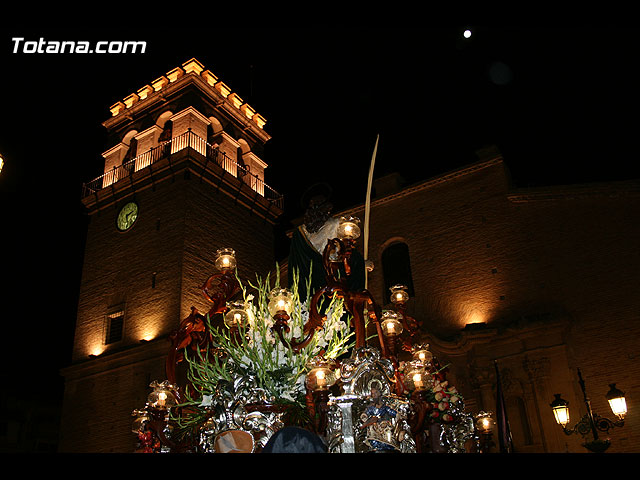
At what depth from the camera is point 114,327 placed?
2162 cm

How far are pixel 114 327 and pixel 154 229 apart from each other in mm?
3916

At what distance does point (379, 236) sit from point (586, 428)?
31.6 ft

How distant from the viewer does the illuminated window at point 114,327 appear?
2130cm

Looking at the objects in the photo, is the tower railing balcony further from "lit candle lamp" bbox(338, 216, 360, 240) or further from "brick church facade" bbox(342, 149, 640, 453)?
"lit candle lamp" bbox(338, 216, 360, 240)

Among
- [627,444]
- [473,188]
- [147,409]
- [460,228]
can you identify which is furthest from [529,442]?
[147,409]

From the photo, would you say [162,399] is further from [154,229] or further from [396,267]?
[154,229]

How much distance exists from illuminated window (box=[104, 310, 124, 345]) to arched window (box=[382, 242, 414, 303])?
974 centimetres

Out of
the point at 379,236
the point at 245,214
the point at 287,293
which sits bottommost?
the point at 287,293

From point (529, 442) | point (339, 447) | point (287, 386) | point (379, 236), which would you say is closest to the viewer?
point (339, 447)

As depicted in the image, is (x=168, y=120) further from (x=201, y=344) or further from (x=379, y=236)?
(x=201, y=344)

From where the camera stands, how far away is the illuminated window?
21297 mm

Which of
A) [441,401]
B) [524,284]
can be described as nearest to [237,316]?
[441,401]

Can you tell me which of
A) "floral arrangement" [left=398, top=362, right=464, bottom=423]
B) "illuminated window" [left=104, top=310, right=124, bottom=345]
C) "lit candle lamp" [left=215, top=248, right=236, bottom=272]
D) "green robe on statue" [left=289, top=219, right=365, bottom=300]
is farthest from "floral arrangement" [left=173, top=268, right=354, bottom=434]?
"illuminated window" [left=104, top=310, right=124, bottom=345]

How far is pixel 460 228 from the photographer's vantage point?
730 inches
